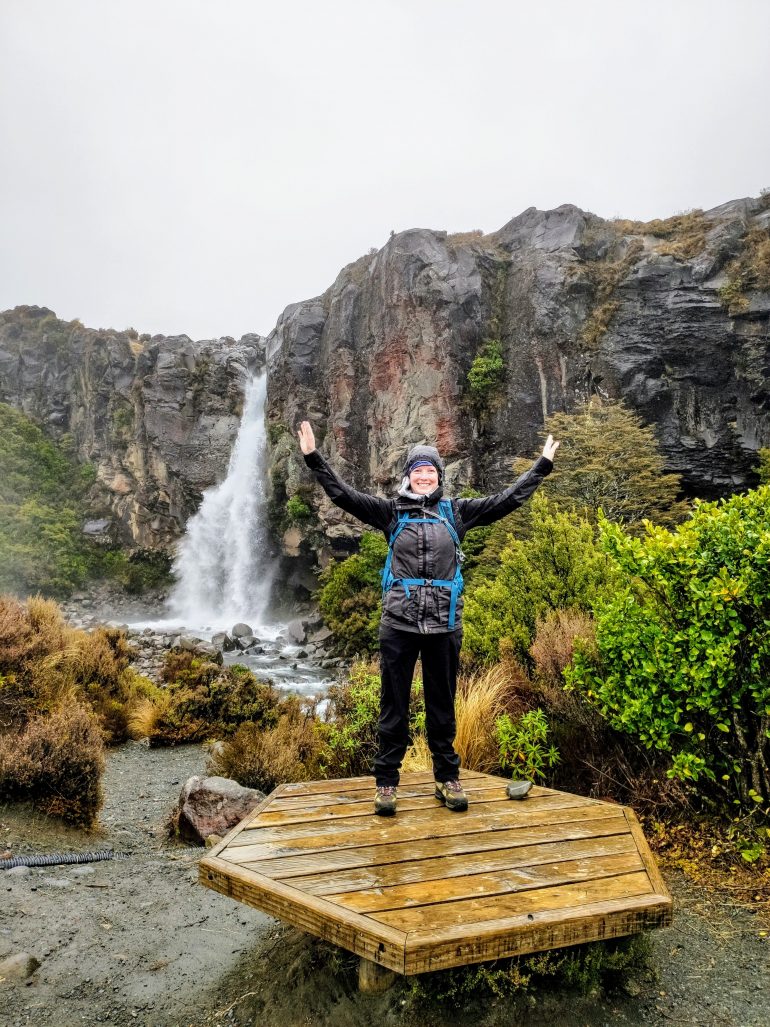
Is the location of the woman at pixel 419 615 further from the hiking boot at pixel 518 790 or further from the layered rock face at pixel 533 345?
the layered rock face at pixel 533 345

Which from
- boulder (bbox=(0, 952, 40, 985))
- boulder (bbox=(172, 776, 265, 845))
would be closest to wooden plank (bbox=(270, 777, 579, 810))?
boulder (bbox=(0, 952, 40, 985))

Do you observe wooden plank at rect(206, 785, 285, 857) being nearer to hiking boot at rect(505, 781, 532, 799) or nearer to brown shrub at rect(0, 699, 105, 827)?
hiking boot at rect(505, 781, 532, 799)

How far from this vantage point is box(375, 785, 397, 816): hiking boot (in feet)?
11.0

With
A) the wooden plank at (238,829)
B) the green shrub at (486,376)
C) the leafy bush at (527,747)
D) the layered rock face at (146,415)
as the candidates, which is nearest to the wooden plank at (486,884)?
the wooden plank at (238,829)

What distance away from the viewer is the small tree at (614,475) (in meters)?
18.6

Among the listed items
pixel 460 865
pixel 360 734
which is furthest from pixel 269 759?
pixel 460 865

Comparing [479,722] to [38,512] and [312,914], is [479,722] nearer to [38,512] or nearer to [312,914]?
[312,914]

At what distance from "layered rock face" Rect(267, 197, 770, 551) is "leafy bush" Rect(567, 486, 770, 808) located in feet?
65.8

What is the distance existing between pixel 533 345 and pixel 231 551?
782 inches

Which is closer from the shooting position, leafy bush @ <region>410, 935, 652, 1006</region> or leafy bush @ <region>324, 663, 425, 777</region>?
leafy bush @ <region>410, 935, 652, 1006</region>

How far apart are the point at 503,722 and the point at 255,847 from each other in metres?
2.33

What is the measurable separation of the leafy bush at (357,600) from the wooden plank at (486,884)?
16401 millimetres

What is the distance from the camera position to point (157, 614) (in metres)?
35.7

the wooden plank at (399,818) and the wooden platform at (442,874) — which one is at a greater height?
the wooden platform at (442,874)
